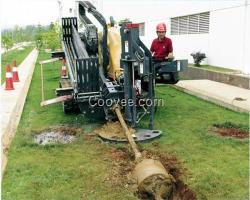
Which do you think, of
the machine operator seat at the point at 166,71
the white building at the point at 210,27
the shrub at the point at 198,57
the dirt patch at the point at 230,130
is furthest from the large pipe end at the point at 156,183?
the shrub at the point at 198,57

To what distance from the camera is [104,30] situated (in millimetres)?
8000

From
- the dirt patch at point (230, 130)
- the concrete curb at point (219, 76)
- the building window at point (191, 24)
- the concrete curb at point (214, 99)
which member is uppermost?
the building window at point (191, 24)

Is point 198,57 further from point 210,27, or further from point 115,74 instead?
point 115,74

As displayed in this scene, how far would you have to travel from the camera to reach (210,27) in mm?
15539

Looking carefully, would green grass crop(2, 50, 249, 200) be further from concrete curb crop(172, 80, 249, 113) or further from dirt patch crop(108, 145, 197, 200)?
concrete curb crop(172, 80, 249, 113)

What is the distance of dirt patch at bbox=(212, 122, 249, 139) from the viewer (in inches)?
274

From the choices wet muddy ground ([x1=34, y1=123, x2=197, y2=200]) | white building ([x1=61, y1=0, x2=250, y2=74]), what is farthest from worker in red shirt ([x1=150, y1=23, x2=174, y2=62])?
white building ([x1=61, y1=0, x2=250, y2=74])

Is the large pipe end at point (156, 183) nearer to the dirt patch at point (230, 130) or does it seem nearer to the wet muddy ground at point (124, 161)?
the wet muddy ground at point (124, 161)

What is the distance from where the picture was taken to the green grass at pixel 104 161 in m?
4.73

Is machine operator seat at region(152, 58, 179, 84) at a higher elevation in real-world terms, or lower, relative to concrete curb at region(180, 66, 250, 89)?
higher

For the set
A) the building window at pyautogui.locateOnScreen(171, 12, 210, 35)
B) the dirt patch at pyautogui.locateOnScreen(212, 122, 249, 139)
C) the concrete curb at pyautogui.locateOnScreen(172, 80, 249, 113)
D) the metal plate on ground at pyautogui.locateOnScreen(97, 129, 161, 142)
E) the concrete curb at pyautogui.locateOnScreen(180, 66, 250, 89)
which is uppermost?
the building window at pyautogui.locateOnScreen(171, 12, 210, 35)

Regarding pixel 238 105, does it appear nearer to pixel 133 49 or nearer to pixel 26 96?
pixel 133 49

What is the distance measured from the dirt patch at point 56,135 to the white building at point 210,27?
725 cm

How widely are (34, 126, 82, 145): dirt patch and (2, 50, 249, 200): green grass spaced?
177 millimetres
